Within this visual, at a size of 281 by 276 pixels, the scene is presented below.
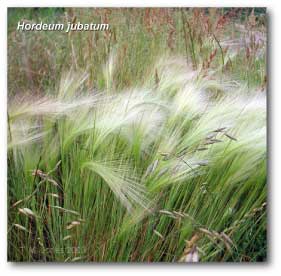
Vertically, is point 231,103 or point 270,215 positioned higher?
point 231,103

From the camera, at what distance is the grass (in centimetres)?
196

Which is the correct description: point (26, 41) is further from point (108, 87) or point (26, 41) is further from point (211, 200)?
point (211, 200)

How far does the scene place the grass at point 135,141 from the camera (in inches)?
77.0

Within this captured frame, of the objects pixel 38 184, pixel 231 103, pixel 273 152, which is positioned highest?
pixel 231 103

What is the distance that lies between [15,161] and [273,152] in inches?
41.0

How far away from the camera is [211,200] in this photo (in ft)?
6.46

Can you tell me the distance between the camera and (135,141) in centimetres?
195
